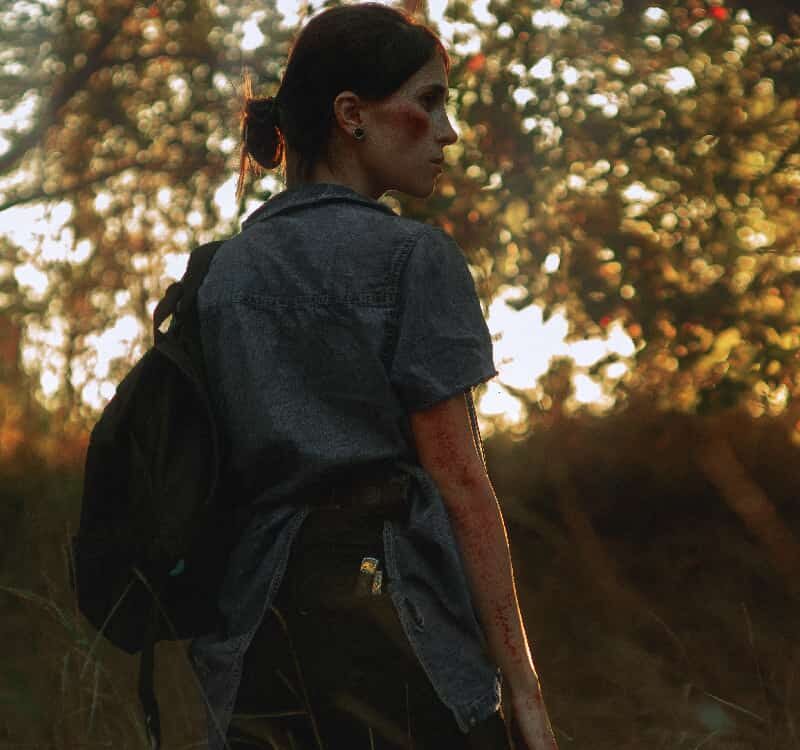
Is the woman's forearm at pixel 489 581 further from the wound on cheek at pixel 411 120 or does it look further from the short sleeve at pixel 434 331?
the wound on cheek at pixel 411 120

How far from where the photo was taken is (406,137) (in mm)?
1895

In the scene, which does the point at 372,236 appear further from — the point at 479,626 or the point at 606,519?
the point at 606,519

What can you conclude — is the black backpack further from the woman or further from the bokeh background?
the bokeh background

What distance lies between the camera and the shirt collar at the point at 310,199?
179 cm

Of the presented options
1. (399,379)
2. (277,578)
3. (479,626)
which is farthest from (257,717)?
(399,379)

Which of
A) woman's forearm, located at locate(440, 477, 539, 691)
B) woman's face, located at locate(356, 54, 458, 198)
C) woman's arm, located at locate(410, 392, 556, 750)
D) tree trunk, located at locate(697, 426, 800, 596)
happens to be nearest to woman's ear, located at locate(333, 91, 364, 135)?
woman's face, located at locate(356, 54, 458, 198)

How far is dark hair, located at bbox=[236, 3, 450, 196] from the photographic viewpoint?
186 centimetres

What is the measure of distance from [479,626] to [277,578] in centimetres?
29

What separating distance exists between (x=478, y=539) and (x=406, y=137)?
2.09 ft

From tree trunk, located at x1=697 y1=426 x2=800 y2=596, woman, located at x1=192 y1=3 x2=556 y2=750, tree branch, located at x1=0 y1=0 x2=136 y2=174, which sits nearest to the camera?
woman, located at x1=192 y1=3 x2=556 y2=750

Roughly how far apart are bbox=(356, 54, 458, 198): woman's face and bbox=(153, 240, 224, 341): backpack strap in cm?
27

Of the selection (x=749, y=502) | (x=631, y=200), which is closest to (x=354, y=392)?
(x=631, y=200)

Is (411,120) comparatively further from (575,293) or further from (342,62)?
(575,293)

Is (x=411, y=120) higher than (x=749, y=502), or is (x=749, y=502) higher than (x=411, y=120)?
(x=411, y=120)
